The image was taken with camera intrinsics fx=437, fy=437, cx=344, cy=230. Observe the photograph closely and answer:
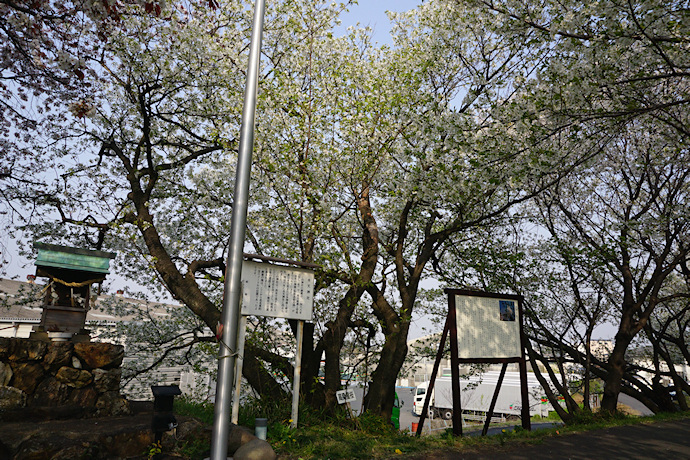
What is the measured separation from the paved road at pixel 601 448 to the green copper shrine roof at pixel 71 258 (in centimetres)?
628

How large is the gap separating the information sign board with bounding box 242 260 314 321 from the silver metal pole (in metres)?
2.89

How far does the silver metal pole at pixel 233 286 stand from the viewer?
14.4 ft

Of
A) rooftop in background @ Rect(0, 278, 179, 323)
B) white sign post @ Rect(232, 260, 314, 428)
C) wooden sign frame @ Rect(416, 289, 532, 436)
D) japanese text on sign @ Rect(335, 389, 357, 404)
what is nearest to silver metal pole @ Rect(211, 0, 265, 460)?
white sign post @ Rect(232, 260, 314, 428)

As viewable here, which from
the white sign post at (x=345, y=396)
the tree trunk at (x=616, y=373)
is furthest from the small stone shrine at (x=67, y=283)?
the tree trunk at (x=616, y=373)

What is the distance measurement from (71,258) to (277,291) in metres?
3.66

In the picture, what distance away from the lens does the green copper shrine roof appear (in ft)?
24.5

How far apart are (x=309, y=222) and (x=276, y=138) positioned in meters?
1.98

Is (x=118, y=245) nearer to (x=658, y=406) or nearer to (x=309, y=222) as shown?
(x=309, y=222)

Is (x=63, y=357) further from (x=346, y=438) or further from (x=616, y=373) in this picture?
(x=616, y=373)

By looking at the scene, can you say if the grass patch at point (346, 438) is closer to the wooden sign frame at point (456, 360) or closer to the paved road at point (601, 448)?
the paved road at point (601, 448)

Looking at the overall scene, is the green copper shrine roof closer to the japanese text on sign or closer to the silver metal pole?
the silver metal pole

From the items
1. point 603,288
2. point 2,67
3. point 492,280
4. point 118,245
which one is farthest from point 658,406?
point 2,67

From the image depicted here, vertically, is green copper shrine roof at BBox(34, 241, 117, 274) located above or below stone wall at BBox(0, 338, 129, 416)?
above

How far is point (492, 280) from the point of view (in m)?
12.9
